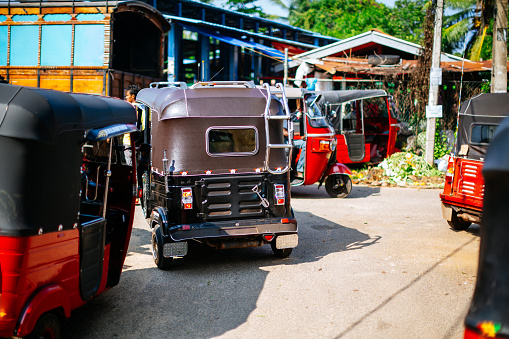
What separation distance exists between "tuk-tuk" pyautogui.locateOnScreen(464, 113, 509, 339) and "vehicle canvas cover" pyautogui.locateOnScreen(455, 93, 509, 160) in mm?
7143

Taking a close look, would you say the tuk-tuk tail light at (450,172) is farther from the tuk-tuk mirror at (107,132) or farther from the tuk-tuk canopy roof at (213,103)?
the tuk-tuk mirror at (107,132)

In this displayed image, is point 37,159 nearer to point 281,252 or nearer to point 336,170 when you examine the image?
point 281,252

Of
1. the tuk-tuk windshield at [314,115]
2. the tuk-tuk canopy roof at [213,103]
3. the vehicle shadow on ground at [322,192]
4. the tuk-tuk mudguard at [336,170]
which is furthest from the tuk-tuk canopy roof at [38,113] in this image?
the vehicle shadow on ground at [322,192]

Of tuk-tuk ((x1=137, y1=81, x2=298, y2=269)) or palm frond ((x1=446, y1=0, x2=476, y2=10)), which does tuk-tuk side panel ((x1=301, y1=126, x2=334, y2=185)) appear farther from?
palm frond ((x1=446, y1=0, x2=476, y2=10))

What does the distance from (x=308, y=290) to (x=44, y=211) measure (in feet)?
11.2

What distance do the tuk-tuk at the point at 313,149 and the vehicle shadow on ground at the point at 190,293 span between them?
3.92 meters

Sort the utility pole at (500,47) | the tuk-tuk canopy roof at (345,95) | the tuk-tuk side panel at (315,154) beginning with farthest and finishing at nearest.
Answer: the tuk-tuk canopy roof at (345,95) → the utility pole at (500,47) → the tuk-tuk side panel at (315,154)

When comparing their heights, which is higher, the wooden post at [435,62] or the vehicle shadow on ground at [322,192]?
the wooden post at [435,62]

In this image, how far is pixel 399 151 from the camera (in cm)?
1772

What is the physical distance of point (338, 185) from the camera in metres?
13.6

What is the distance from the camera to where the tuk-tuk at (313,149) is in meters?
13.0

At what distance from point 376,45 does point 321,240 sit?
50.9ft

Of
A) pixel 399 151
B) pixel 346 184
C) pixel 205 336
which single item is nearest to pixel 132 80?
pixel 346 184

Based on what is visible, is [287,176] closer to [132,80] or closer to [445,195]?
[445,195]
